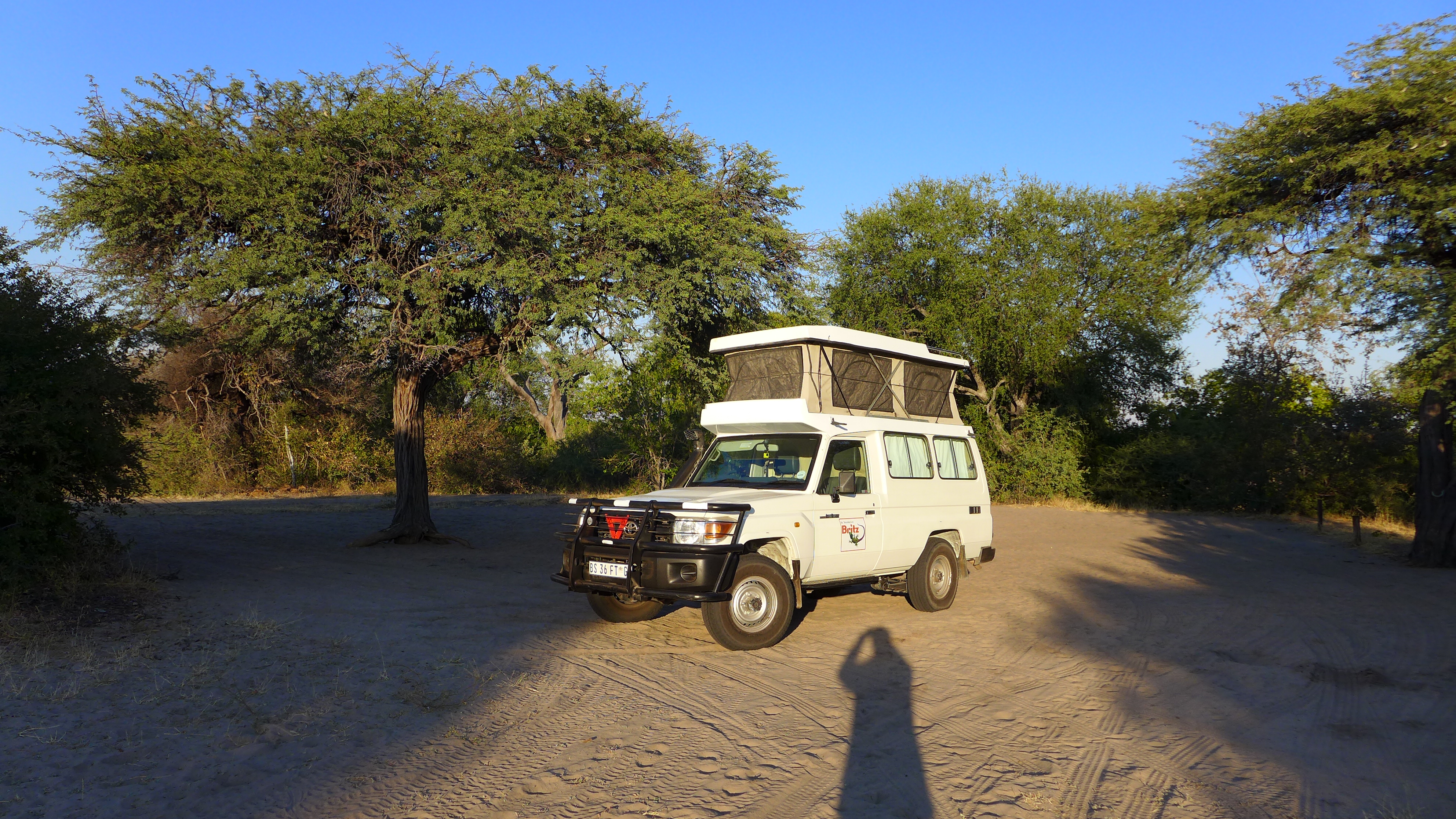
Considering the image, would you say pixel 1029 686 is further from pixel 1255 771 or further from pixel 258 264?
pixel 258 264

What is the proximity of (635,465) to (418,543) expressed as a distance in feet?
38.0

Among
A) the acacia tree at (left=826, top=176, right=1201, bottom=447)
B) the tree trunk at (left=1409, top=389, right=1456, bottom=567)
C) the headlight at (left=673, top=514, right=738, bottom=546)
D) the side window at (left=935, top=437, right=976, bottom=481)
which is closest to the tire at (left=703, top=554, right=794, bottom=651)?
the headlight at (left=673, top=514, right=738, bottom=546)

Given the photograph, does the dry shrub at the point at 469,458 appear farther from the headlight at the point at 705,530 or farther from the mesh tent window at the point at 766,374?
the headlight at the point at 705,530

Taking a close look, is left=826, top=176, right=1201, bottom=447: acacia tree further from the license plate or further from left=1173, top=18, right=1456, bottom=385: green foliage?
the license plate

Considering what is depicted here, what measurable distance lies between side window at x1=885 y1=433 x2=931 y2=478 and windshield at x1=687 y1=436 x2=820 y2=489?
104 centimetres

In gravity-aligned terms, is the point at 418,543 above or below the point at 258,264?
below

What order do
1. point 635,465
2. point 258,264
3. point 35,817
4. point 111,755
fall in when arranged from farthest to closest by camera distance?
point 635,465
point 258,264
point 111,755
point 35,817

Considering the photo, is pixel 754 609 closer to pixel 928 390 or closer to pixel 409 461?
pixel 928 390

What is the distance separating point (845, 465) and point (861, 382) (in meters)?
1.24

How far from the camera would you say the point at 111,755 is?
5172 millimetres

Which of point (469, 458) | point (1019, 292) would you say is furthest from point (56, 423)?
point (1019, 292)

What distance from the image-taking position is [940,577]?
410 inches

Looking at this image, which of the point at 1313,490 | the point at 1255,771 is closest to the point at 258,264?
the point at 1255,771

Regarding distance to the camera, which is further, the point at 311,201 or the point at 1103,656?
the point at 311,201
